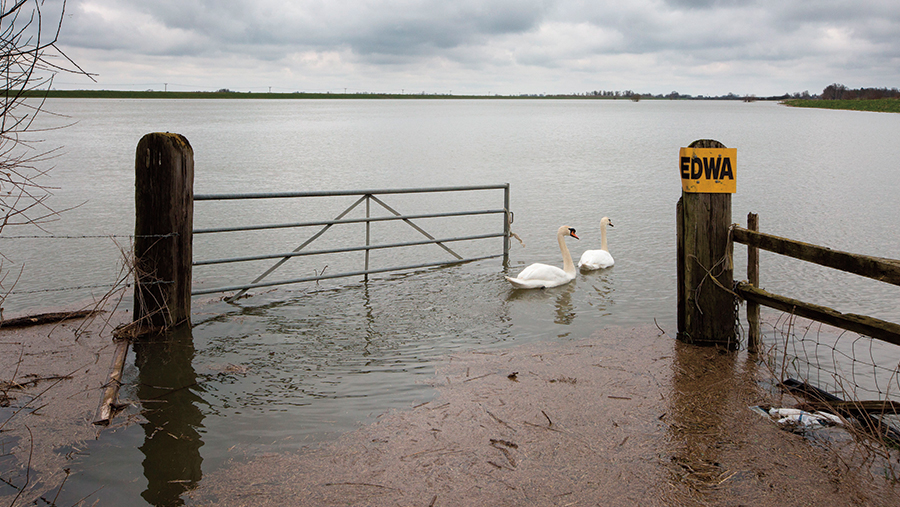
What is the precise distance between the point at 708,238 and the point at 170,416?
15.7ft

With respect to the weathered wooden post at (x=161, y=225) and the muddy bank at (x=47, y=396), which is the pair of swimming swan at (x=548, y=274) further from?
the muddy bank at (x=47, y=396)

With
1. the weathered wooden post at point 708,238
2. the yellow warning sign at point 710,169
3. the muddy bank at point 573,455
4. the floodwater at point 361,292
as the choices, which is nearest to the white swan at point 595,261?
the floodwater at point 361,292

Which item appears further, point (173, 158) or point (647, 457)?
point (173, 158)

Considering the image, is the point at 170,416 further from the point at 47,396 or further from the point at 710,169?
the point at 710,169

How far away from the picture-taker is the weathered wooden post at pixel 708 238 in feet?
18.5

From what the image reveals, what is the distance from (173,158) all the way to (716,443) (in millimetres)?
5222

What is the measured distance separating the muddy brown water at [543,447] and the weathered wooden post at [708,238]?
1.65ft

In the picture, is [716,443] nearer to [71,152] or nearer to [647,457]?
[647,457]

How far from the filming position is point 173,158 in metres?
5.91

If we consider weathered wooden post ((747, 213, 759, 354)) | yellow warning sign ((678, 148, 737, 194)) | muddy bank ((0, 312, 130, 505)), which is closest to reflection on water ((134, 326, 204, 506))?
muddy bank ((0, 312, 130, 505))

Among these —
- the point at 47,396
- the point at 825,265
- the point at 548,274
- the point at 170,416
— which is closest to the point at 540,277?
the point at 548,274

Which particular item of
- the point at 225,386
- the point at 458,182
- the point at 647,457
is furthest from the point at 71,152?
the point at 647,457

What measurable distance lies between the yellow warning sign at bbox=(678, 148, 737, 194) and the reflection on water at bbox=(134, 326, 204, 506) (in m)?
4.57

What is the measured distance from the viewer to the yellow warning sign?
18.4 feet
